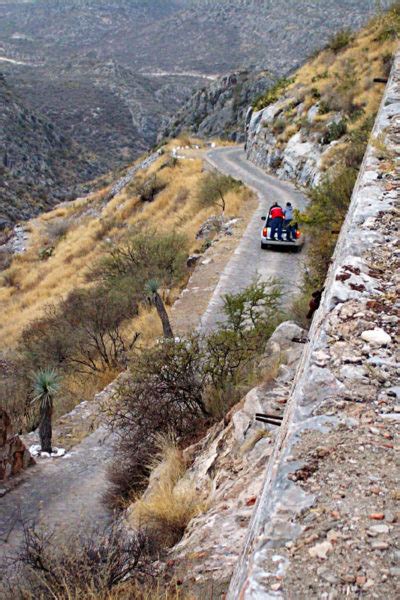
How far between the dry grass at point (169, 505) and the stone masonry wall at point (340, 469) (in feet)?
7.86

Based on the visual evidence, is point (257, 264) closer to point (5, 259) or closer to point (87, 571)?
point (87, 571)

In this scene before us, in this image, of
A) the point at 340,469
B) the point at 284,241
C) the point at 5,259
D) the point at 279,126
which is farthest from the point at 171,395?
the point at 5,259

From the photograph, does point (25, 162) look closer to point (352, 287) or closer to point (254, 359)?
point (254, 359)

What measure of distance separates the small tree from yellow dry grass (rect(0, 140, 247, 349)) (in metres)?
0.48

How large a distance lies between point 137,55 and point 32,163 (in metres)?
99.4

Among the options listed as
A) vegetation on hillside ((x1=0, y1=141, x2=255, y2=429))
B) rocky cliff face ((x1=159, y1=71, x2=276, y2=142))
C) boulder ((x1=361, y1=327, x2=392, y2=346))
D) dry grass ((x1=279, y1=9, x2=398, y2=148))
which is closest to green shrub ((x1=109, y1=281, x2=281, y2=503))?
vegetation on hillside ((x1=0, y1=141, x2=255, y2=429))

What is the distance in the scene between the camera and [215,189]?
89.9 ft

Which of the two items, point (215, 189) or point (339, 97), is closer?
point (215, 189)

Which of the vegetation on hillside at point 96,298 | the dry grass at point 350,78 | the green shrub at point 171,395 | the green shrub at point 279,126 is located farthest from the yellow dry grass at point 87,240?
the green shrub at point 171,395

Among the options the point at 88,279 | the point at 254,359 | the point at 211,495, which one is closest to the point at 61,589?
the point at 211,495

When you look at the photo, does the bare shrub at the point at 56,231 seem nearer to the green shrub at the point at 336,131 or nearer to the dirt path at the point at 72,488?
the green shrub at the point at 336,131

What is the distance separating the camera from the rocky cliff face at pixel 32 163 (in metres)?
58.3

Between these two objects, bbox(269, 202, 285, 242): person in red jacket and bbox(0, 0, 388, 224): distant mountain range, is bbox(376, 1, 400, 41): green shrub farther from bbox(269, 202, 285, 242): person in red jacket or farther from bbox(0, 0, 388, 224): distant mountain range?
bbox(0, 0, 388, 224): distant mountain range

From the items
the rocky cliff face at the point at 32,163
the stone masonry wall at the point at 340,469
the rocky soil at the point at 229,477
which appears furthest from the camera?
the rocky cliff face at the point at 32,163
